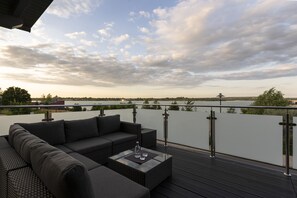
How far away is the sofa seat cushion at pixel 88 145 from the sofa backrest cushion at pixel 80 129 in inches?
5.0

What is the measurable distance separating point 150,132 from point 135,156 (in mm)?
1627

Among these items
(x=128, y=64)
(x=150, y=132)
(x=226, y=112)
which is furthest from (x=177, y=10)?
(x=128, y=64)

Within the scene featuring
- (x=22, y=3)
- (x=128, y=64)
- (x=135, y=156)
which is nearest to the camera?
(x=135, y=156)

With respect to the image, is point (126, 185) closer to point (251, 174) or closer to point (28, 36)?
point (251, 174)

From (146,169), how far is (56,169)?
4.52ft

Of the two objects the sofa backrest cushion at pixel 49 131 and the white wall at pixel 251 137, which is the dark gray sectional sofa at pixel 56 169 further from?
the white wall at pixel 251 137

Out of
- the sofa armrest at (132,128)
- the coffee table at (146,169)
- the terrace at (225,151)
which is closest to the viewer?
the coffee table at (146,169)

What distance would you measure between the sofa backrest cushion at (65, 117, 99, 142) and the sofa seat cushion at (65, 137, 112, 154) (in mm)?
128

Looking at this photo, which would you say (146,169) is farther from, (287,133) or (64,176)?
(287,133)

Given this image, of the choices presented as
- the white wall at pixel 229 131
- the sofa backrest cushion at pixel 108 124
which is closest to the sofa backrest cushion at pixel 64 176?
the sofa backrest cushion at pixel 108 124

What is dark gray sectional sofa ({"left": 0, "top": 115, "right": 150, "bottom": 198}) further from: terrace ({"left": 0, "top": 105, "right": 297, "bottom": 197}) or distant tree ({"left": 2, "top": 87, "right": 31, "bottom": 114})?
distant tree ({"left": 2, "top": 87, "right": 31, "bottom": 114})

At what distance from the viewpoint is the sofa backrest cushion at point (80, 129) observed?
312 cm

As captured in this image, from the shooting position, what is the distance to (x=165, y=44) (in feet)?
19.9

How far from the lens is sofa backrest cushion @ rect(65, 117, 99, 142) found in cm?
312
